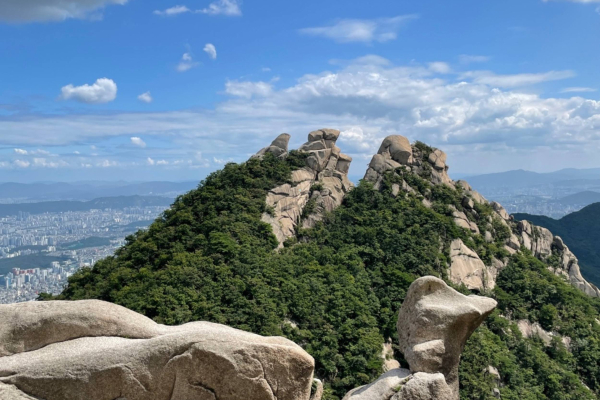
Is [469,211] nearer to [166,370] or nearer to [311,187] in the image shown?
[311,187]

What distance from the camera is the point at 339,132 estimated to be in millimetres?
45656

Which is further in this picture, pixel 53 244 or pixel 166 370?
pixel 53 244

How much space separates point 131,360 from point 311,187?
32.3 m

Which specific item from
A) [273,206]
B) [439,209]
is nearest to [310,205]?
[273,206]

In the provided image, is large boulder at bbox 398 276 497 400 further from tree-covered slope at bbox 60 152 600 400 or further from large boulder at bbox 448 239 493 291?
large boulder at bbox 448 239 493 291

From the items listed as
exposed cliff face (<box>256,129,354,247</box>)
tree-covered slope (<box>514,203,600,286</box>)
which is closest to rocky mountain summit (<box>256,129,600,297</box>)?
exposed cliff face (<box>256,129,354,247</box>)

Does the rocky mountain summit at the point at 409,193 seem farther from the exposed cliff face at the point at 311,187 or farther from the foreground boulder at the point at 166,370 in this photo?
the foreground boulder at the point at 166,370

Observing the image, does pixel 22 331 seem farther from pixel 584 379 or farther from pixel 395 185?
pixel 395 185

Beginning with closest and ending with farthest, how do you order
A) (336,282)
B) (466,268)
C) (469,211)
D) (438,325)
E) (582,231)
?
1. (438,325)
2. (336,282)
3. (466,268)
4. (469,211)
5. (582,231)

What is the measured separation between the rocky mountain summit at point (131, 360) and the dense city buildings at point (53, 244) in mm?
39573

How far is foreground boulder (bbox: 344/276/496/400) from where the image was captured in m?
11.8

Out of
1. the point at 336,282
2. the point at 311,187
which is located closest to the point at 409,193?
the point at 311,187

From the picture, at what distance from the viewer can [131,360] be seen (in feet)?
30.3

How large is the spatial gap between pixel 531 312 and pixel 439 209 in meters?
11.1
